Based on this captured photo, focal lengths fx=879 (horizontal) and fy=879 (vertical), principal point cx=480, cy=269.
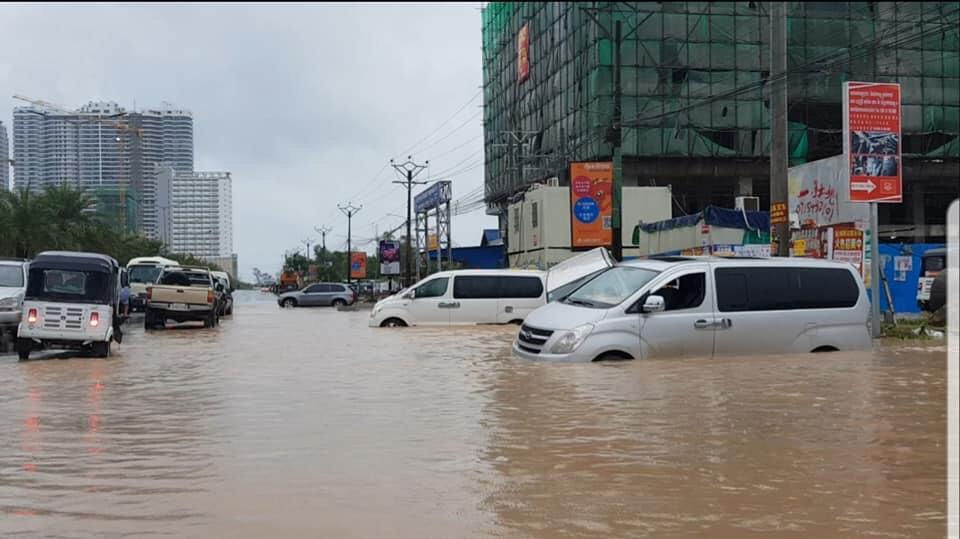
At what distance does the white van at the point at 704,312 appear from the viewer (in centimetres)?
1175

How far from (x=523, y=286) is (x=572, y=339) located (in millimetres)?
10676

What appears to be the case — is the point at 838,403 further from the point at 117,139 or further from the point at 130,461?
the point at 117,139

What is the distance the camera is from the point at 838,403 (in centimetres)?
909

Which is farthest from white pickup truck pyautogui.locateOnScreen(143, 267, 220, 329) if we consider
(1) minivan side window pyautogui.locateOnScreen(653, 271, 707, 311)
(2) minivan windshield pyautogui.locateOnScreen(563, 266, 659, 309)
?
(1) minivan side window pyautogui.locateOnScreen(653, 271, 707, 311)

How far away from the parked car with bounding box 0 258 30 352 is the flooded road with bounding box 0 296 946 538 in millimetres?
4566

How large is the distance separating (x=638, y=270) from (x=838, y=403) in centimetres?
402

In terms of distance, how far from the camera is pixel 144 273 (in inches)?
1291

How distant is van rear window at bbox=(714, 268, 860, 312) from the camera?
12234mm

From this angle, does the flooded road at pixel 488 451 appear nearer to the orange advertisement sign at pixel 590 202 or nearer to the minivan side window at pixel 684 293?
the minivan side window at pixel 684 293

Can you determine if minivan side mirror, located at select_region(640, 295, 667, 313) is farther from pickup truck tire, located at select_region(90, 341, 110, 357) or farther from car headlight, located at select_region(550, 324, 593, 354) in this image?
pickup truck tire, located at select_region(90, 341, 110, 357)

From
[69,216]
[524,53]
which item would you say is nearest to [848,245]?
[69,216]

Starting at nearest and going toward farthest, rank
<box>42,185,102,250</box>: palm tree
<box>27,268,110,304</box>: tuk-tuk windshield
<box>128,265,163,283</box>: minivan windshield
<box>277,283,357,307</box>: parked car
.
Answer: <box>27,268,110,304</box>: tuk-tuk windshield → <box>128,265,163,283</box>: minivan windshield → <box>42,185,102,250</box>: palm tree → <box>277,283,357,307</box>: parked car

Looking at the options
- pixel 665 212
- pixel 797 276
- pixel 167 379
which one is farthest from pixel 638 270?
pixel 665 212

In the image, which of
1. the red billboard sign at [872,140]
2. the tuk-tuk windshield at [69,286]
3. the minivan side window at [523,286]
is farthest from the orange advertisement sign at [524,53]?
the tuk-tuk windshield at [69,286]
